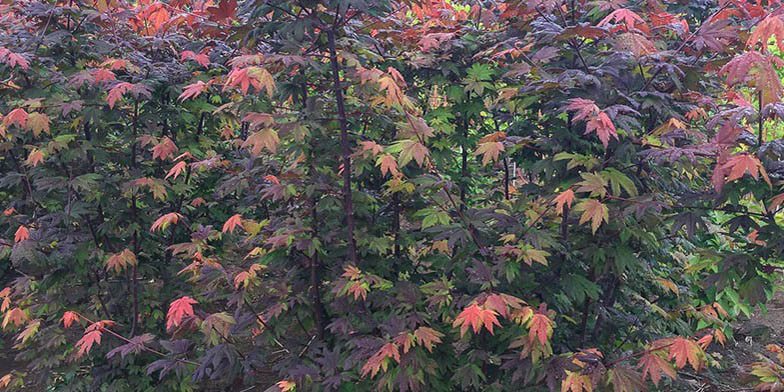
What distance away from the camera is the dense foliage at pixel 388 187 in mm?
2463

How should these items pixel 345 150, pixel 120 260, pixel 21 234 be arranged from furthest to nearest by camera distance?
pixel 120 260
pixel 21 234
pixel 345 150

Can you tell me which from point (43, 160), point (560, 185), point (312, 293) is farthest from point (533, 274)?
point (43, 160)

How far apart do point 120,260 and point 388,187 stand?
5.14ft

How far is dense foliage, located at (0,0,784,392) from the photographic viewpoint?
2463 millimetres

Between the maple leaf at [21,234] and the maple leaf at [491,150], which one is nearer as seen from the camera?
the maple leaf at [491,150]

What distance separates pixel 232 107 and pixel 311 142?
0.40m

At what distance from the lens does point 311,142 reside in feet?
9.32

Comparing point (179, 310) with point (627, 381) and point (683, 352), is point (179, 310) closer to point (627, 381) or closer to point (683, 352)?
point (627, 381)

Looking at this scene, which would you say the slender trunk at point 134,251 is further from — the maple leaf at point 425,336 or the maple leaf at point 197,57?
the maple leaf at point 425,336

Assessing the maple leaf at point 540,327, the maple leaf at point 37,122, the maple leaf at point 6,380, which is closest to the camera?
the maple leaf at point 540,327

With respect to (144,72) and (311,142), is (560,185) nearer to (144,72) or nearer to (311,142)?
(311,142)

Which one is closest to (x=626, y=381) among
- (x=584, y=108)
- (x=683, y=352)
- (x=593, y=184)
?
(x=683, y=352)

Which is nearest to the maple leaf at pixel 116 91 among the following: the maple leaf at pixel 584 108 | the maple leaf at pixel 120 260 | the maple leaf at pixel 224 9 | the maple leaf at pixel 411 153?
the maple leaf at pixel 224 9

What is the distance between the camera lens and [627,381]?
7.62 ft
